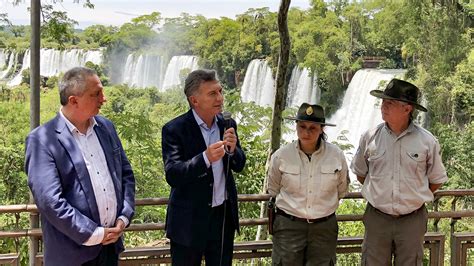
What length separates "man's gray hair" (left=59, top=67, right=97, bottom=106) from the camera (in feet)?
6.62

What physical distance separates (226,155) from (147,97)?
21306 mm

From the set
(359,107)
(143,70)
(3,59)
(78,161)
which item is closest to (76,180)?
(78,161)

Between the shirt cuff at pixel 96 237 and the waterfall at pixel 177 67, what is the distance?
1019 inches

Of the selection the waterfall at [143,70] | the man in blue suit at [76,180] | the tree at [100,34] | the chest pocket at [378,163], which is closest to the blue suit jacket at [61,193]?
the man in blue suit at [76,180]

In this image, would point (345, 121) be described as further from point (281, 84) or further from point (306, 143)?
point (306, 143)

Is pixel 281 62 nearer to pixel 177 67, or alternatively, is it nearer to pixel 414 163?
pixel 414 163

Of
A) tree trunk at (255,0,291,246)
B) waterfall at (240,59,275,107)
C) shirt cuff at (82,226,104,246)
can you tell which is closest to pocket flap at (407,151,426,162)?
shirt cuff at (82,226,104,246)

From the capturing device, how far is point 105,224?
6.88 feet

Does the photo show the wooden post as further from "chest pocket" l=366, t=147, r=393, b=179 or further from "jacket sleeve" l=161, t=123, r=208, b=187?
"chest pocket" l=366, t=147, r=393, b=179

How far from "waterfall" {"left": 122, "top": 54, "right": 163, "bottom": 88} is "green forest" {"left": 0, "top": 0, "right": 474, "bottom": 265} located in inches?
22.8

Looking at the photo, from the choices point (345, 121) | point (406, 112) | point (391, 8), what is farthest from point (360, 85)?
point (406, 112)

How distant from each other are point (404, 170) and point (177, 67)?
27537mm

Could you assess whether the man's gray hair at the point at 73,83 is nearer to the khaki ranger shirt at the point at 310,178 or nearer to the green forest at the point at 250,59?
the green forest at the point at 250,59

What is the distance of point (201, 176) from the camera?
7.56 ft
